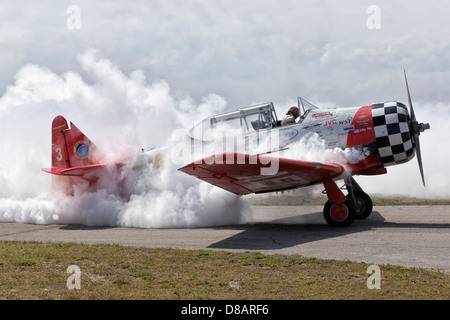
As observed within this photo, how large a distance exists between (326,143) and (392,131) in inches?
64.0

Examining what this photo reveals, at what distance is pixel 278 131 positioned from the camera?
40.0 ft

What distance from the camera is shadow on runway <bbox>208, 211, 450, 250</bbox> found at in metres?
9.70

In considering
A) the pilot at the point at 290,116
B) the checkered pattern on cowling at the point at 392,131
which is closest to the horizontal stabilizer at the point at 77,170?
the pilot at the point at 290,116

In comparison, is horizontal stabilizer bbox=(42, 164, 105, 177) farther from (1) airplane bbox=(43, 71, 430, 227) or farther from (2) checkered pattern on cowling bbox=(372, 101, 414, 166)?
(2) checkered pattern on cowling bbox=(372, 101, 414, 166)

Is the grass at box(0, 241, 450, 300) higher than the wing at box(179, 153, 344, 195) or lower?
lower

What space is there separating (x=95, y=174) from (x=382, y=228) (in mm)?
9100

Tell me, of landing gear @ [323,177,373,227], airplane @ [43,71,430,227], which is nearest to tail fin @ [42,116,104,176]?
airplane @ [43,71,430,227]

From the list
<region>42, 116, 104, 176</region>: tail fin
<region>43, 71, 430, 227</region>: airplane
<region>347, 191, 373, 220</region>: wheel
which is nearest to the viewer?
<region>43, 71, 430, 227</region>: airplane

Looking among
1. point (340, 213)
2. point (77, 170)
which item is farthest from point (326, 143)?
→ point (77, 170)

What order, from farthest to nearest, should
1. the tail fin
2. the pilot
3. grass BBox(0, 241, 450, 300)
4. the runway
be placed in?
the tail fin → the pilot → the runway → grass BBox(0, 241, 450, 300)

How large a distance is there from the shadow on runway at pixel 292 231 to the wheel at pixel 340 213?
159 mm

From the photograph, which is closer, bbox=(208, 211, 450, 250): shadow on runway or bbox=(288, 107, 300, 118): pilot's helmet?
bbox=(208, 211, 450, 250): shadow on runway

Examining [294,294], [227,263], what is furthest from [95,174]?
[294,294]

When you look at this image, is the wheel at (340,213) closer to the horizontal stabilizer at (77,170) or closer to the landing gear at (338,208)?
the landing gear at (338,208)
